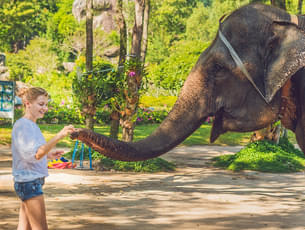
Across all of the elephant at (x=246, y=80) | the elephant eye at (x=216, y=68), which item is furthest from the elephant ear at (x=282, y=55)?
the elephant eye at (x=216, y=68)

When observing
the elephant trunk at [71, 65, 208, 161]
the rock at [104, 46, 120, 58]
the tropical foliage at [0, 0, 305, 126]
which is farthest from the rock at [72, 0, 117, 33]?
the elephant trunk at [71, 65, 208, 161]

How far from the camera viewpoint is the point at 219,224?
6.35 metres

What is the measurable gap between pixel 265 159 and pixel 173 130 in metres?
9.03

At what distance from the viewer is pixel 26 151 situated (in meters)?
3.76

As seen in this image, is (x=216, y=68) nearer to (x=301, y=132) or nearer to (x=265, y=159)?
(x=301, y=132)

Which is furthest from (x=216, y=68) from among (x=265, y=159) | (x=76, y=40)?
(x=76, y=40)

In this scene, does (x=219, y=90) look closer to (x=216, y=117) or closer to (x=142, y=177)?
(x=216, y=117)

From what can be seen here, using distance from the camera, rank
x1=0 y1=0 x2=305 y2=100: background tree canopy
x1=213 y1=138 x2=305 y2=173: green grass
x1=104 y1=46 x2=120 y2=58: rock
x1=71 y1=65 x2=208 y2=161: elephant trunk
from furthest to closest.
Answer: x1=104 y1=46 x2=120 y2=58: rock
x1=0 y1=0 x2=305 y2=100: background tree canopy
x1=213 y1=138 x2=305 y2=173: green grass
x1=71 y1=65 x2=208 y2=161: elephant trunk

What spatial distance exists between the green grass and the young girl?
853 centimetres

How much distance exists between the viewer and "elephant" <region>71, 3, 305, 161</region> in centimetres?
366

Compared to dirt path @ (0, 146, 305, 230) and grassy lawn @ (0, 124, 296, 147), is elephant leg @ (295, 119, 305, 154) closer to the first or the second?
dirt path @ (0, 146, 305, 230)

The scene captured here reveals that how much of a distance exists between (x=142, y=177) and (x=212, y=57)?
6688mm

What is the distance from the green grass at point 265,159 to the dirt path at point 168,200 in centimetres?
54

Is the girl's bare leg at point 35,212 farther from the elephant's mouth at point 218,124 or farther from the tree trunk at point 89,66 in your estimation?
the tree trunk at point 89,66
